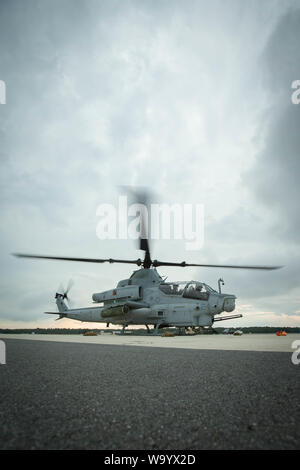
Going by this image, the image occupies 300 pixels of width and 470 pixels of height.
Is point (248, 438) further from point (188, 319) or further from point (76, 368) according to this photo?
point (188, 319)

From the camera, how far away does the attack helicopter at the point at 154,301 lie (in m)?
16.6

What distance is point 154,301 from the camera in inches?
733

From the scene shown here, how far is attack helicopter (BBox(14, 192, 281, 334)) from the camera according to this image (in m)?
16.6

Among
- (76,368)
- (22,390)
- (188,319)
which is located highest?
(22,390)

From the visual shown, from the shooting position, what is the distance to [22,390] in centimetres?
250

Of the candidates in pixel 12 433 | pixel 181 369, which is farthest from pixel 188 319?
pixel 12 433

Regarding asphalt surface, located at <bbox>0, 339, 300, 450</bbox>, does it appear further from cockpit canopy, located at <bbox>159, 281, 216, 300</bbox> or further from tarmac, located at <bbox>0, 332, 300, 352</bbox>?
cockpit canopy, located at <bbox>159, 281, 216, 300</bbox>

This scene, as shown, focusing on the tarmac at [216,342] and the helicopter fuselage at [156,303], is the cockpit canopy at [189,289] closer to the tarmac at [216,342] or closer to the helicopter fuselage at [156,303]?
the helicopter fuselage at [156,303]

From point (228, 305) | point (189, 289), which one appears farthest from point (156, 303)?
point (228, 305)

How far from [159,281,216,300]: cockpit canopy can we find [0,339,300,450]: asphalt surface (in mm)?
13831

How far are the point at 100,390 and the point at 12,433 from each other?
1.13m

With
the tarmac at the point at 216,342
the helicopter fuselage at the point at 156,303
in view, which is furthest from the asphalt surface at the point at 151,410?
the helicopter fuselage at the point at 156,303

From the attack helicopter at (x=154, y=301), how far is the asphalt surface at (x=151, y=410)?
1353cm

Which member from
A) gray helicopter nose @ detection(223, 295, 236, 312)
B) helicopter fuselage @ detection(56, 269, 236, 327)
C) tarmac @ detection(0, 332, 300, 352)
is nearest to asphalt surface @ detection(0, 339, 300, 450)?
tarmac @ detection(0, 332, 300, 352)
